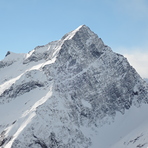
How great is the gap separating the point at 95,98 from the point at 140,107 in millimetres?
24051

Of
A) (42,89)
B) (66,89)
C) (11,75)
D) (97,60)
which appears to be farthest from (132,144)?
(11,75)

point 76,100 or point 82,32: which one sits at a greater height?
point 82,32

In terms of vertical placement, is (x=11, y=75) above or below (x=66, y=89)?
above

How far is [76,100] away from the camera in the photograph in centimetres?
11550

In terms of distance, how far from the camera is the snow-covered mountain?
91.4m

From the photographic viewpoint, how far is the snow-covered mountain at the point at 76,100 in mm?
91438

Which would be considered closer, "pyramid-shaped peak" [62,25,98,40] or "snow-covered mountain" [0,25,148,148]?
"snow-covered mountain" [0,25,148,148]

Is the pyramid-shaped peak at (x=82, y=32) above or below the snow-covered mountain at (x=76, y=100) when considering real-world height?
above

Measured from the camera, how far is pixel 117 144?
10200 cm

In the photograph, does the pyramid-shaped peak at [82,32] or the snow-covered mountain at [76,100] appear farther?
the pyramid-shaped peak at [82,32]

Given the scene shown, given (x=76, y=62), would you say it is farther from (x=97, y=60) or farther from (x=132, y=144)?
(x=132, y=144)

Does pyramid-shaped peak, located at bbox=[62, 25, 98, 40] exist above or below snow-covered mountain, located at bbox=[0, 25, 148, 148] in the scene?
above

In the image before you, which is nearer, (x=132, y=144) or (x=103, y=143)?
(x=132, y=144)

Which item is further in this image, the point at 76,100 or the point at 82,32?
the point at 82,32
